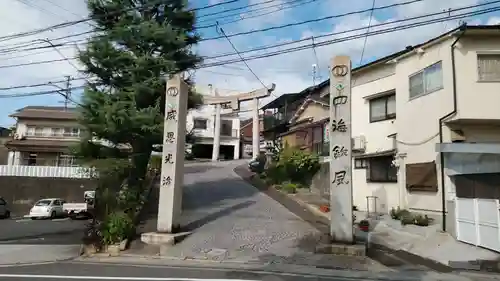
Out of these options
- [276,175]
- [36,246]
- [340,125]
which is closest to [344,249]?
[340,125]

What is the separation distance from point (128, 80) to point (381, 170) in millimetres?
12524

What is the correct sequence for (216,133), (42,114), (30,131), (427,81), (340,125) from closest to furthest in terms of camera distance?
(340,125)
(427,81)
(30,131)
(42,114)
(216,133)

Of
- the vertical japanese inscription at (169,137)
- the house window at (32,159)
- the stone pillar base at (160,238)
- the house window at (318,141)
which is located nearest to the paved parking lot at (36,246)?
the stone pillar base at (160,238)

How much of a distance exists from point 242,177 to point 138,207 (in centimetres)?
1593

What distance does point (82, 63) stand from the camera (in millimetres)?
18281

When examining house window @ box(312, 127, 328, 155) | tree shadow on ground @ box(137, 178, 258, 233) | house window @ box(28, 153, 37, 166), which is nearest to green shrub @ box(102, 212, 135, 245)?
tree shadow on ground @ box(137, 178, 258, 233)

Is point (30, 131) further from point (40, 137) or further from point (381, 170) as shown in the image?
point (381, 170)

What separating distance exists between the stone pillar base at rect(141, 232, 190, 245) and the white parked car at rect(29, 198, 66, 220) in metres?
18.4

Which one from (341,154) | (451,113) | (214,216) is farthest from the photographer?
(214,216)

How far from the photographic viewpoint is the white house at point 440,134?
44.6 ft

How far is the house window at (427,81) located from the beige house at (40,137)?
1307 inches

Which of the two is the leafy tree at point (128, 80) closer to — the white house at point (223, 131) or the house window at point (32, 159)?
the house window at point (32, 159)

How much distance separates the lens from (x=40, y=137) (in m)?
43.2

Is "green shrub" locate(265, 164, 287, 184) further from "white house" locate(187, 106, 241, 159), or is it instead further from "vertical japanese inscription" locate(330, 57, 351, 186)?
"white house" locate(187, 106, 241, 159)
